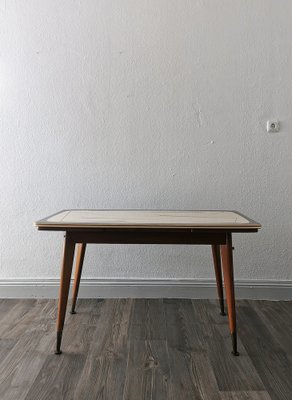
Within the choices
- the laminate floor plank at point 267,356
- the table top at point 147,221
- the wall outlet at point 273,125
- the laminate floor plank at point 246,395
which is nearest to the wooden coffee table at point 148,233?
the table top at point 147,221

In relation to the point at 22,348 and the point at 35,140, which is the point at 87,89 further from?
the point at 22,348

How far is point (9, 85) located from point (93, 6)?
60 centimetres

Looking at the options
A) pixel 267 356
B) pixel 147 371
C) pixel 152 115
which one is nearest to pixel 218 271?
pixel 267 356

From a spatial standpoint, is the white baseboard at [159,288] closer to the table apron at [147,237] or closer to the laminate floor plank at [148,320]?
the laminate floor plank at [148,320]

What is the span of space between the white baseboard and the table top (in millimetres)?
525

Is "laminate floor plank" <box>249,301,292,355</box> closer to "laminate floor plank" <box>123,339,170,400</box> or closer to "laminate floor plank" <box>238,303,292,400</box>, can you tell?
"laminate floor plank" <box>238,303,292,400</box>

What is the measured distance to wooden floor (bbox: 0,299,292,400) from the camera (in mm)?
1233

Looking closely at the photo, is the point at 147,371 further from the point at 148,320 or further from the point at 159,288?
the point at 159,288

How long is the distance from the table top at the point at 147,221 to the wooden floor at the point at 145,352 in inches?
19.2

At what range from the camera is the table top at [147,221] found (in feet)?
4.61

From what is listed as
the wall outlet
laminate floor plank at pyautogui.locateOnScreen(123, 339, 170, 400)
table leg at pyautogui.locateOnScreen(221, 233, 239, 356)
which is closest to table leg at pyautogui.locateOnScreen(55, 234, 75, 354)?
laminate floor plank at pyautogui.locateOnScreen(123, 339, 170, 400)

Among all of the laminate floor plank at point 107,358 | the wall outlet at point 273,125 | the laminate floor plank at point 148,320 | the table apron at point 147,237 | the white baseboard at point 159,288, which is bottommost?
the laminate floor plank at point 107,358

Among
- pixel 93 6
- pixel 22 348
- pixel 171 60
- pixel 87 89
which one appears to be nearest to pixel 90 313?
pixel 22 348

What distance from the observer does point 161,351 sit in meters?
1.49
